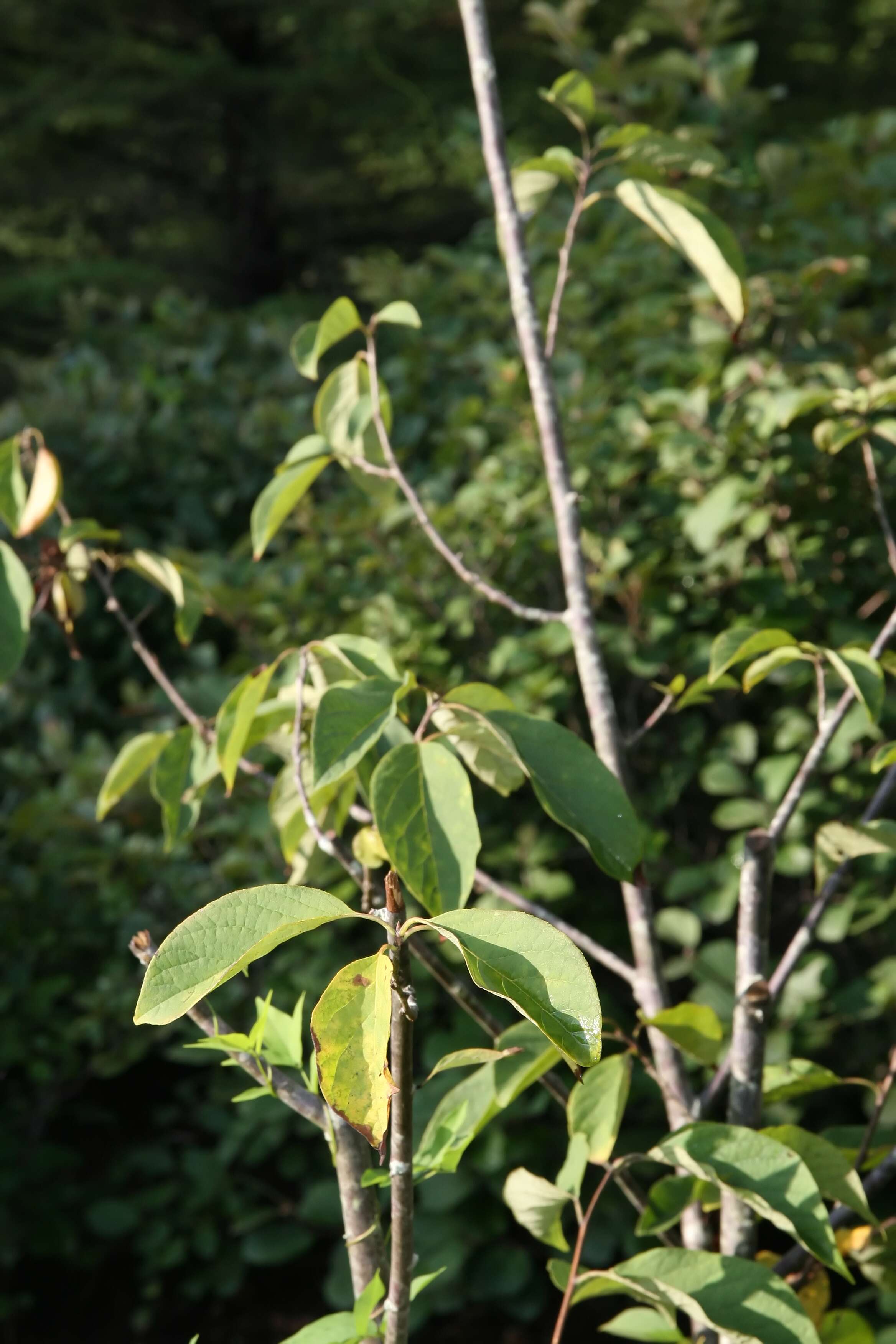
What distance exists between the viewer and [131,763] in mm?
1233

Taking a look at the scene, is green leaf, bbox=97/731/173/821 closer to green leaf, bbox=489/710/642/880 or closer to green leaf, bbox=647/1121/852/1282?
green leaf, bbox=489/710/642/880

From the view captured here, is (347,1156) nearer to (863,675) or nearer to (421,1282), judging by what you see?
(421,1282)

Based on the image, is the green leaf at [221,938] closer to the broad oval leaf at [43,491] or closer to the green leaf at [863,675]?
the green leaf at [863,675]

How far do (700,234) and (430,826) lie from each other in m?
0.63

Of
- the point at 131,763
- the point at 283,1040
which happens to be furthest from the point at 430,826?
the point at 131,763

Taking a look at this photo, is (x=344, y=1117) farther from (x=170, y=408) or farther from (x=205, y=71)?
(x=205, y=71)

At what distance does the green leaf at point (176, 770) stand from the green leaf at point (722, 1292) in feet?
1.83

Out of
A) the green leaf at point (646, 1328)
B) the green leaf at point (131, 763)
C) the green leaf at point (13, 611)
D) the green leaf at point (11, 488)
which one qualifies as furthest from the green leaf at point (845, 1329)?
the green leaf at point (11, 488)

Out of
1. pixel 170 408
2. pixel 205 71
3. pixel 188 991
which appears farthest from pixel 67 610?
pixel 205 71

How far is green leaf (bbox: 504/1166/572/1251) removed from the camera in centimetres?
92

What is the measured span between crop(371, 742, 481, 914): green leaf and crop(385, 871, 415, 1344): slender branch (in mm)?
117

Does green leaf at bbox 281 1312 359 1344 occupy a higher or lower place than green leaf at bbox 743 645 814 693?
lower

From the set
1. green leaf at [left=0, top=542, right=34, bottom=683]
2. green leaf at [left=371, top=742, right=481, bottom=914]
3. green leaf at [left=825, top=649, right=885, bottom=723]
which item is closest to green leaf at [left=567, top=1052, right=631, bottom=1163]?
green leaf at [left=371, top=742, right=481, bottom=914]

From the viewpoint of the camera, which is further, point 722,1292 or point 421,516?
point 421,516
